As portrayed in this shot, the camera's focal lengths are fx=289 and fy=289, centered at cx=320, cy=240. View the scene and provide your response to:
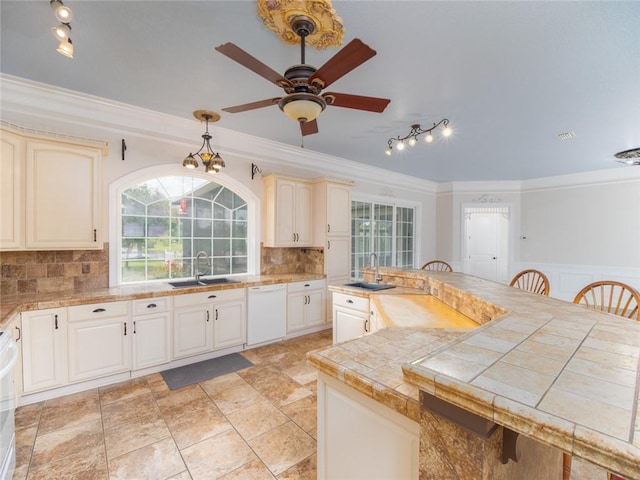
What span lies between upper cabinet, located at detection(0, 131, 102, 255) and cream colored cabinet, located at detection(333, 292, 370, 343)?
2.54 m

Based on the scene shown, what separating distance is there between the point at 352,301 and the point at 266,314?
1.28 m

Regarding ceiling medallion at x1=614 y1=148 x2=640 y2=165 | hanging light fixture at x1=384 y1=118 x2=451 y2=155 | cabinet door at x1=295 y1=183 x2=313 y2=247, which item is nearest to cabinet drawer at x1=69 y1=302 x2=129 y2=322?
cabinet door at x1=295 y1=183 x2=313 y2=247

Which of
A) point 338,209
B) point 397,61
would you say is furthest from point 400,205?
point 397,61

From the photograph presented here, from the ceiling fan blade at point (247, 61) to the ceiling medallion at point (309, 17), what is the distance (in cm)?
38

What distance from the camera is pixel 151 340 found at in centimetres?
296

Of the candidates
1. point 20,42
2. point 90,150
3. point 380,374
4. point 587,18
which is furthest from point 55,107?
point 587,18

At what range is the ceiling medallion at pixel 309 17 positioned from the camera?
162 cm

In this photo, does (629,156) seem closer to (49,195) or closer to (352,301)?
(352,301)

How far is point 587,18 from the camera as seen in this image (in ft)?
5.82

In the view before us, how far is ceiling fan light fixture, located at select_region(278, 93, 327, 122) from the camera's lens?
1.63m

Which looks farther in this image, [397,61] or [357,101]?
[397,61]

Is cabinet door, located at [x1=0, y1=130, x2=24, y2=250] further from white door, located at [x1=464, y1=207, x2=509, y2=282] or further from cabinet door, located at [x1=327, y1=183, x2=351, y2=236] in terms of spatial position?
white door, located at [x1=464, y1=207, x2=509, y2=282]

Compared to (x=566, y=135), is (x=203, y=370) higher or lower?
lower

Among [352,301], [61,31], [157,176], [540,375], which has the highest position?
[61,31]
